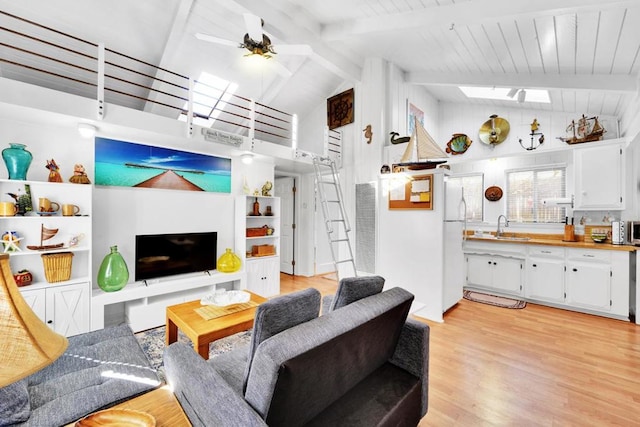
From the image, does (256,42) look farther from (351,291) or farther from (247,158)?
(351,291)

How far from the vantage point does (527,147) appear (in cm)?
468

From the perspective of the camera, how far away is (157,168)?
369cm

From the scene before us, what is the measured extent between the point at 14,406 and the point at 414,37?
16.2ft

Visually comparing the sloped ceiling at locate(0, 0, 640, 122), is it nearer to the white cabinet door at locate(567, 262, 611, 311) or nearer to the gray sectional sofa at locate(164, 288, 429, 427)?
the white cabinet door at locate(567, 262, 611, 311)

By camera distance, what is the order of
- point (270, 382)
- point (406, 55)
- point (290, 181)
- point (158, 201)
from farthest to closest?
1. point (290, 181)
2. point (406, 55)
3. point (158, 201)
4. point (270, 382)

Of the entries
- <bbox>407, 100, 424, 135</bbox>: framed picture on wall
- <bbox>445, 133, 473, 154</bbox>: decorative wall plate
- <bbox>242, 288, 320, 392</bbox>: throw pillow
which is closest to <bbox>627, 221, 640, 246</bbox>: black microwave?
<bbox>445, 133, 473, 154</bbox>: decorative wall plate

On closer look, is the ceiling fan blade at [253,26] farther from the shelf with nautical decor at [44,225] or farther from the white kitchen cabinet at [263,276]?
the white kitchen cabinet at [263,276]

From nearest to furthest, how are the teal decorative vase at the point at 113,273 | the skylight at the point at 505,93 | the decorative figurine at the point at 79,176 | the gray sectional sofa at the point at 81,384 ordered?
1. the gray sectional sofa at the point at 81,384
2. the decorative figurine at the point at 79,176
3. the teal decorative vase at the point at 113,273
4. the skylight at the point at 505,93

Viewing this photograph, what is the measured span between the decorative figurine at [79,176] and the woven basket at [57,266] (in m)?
0.75

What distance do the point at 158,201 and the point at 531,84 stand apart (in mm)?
4973

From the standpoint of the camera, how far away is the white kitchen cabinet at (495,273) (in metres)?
4.19

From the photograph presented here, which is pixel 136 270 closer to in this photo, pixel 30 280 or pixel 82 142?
pixel 30 280

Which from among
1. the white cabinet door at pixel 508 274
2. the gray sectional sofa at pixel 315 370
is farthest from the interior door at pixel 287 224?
the gray sectional sofa at pixel 315 370

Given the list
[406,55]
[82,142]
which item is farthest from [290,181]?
[82,142]
